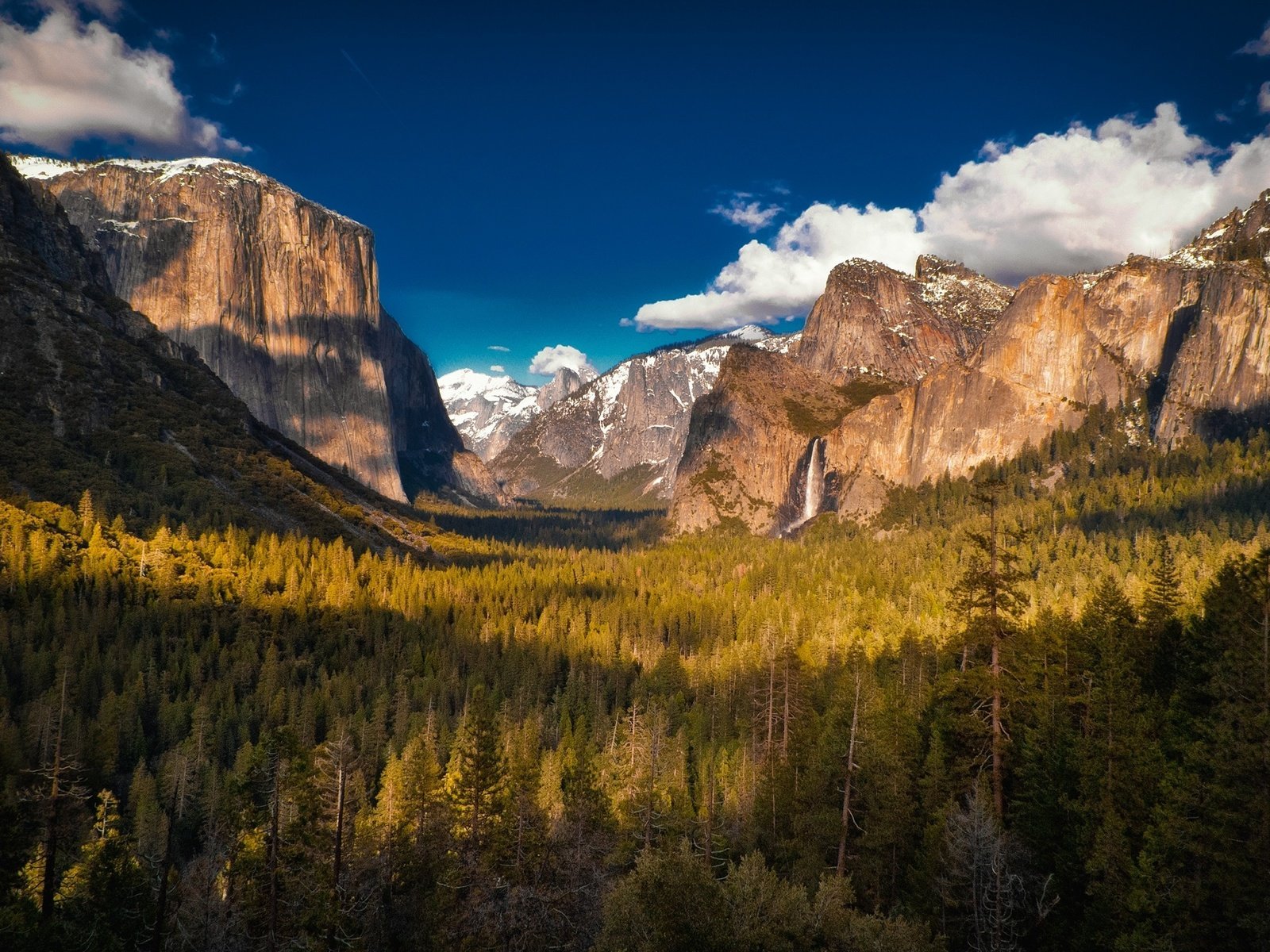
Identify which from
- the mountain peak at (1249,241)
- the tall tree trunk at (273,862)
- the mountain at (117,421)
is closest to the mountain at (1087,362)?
the mountain peak at (1249,241)

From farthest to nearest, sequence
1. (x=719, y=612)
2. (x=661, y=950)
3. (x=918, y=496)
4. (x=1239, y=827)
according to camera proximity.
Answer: (x=918, y=496), (x=719, y=612), (x=1239, y=827), (x=661, y=950)

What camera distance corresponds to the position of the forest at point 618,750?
21562 millimetres

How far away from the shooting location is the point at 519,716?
235ft

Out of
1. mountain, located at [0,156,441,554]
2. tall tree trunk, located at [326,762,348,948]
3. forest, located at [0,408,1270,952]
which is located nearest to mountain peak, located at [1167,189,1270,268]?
forest, located at [0,408,1270,952]

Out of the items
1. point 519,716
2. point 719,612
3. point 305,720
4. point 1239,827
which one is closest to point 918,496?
point 719,612

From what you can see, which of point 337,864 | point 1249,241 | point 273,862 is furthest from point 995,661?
point 1249,241

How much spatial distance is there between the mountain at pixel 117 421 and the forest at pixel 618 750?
3.86 m

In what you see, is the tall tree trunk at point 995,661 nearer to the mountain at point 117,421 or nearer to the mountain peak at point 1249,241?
the mountain at point 117,421

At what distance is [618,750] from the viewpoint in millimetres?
55438

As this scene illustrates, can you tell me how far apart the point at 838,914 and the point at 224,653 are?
6995 centimetres

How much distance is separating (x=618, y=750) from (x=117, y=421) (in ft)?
335

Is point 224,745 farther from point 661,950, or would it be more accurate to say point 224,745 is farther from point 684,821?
point 661,950

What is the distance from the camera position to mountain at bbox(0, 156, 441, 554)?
98.1m

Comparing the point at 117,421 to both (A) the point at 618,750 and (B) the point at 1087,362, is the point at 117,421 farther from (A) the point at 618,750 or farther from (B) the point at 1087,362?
(B) the point at 1087,362
